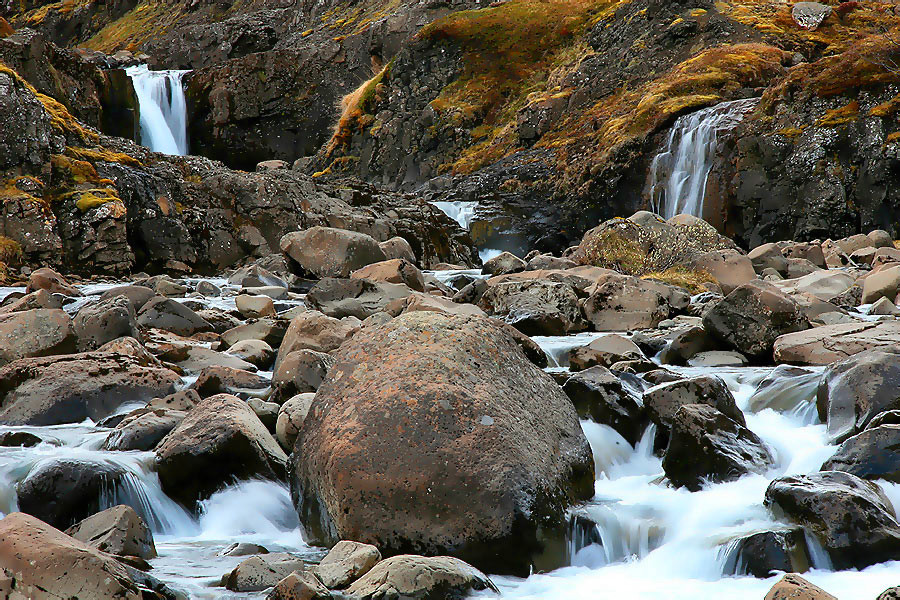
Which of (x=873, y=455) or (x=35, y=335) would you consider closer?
(x=873, y=455)

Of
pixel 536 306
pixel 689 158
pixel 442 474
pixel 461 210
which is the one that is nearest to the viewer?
pixel 442 474

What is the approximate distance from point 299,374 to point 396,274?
6419mm

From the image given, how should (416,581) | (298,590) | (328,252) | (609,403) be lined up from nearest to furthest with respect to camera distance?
(298,590) → (416,581) → (609,403) → (328,252)

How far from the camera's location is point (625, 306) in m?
10.9

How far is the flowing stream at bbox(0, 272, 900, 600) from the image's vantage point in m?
4.00

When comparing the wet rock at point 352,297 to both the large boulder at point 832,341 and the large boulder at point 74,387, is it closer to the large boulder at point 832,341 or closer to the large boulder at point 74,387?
the large boulder at point 74,387

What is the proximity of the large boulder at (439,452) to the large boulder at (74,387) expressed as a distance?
2.75 m

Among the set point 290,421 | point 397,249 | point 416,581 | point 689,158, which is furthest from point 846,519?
point 689,158

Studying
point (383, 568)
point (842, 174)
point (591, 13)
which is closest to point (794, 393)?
point (383, 568)

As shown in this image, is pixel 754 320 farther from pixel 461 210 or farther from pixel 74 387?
pixel 461 210

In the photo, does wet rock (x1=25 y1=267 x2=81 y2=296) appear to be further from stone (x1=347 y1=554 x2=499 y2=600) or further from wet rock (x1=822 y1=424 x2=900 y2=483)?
wet rock (x1=822 y1=424 x2=900 y2=483)

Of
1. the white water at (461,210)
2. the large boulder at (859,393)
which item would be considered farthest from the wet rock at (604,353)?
the white water at (461,210)

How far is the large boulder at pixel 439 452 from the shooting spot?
13.6 feet

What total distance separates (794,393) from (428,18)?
40318 mm
